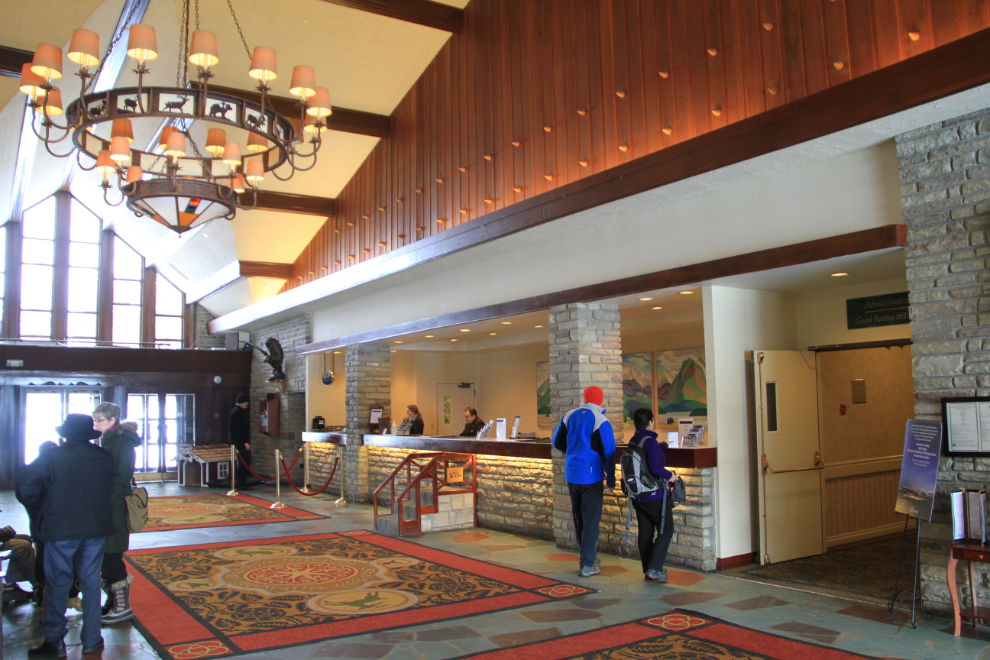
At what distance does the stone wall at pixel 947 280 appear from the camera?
462 centimetres

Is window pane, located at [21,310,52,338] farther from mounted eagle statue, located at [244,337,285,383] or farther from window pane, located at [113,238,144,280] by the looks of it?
mounted eagle statue, located at [244,337,285,383]

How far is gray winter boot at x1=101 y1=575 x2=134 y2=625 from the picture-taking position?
5.21 m

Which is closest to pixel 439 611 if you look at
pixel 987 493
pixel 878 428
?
pixel 987 493

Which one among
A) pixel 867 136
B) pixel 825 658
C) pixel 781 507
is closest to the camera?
pixel 825 658

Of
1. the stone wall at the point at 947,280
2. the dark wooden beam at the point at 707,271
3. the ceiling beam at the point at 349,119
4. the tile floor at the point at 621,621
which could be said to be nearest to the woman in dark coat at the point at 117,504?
the tile floor at the point at 621,621

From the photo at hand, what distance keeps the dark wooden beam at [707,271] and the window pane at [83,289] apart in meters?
12.4

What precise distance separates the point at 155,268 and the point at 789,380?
16737mm

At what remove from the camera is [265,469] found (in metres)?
16.4

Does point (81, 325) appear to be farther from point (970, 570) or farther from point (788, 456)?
point (970, 570)

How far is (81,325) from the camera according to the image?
59.3 feet

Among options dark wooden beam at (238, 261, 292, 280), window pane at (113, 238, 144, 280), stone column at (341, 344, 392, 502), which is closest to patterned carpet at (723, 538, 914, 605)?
stone column at (341, 344, 392, 502)

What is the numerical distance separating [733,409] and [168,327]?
646 inches

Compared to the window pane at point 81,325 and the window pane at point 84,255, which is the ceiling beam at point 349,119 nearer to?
the window pane at point 84,255

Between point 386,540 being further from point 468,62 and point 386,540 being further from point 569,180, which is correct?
point 468,62
